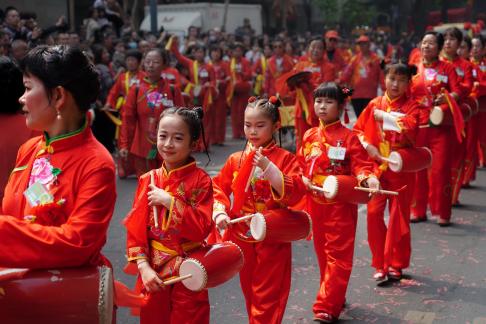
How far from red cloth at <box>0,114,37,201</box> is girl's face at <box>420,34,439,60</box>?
526 cm

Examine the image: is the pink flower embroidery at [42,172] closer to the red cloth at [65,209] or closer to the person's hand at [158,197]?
the red cloth at [65,209]

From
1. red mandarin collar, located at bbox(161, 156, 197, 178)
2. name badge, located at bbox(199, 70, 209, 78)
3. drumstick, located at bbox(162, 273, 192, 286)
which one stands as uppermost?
red mandarin collar, located at bbox(161, 156, 197, 178)

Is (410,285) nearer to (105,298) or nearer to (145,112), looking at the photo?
(145,112)

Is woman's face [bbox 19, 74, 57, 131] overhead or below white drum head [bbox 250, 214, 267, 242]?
overhead

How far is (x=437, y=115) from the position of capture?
812 cm

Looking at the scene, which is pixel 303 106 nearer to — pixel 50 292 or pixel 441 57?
pixel 441 57

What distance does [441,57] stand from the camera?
9133mm

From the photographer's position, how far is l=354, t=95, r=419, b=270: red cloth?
252 inches

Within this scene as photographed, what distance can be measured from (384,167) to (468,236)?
2.14 metres

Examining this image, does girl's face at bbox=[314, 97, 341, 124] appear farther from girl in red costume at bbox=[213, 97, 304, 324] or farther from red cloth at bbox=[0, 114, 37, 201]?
red cloth at bbox=[0, 114, 37, 201]

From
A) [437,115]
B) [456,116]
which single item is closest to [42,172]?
[437,115]

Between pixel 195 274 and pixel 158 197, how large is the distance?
1.40 ft

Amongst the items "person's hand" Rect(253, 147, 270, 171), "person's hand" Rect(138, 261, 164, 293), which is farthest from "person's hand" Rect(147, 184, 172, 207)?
"person's hand" Rect(253, 147, 270, 171)

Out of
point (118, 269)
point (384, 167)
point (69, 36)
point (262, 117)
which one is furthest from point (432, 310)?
point (69, 36)
